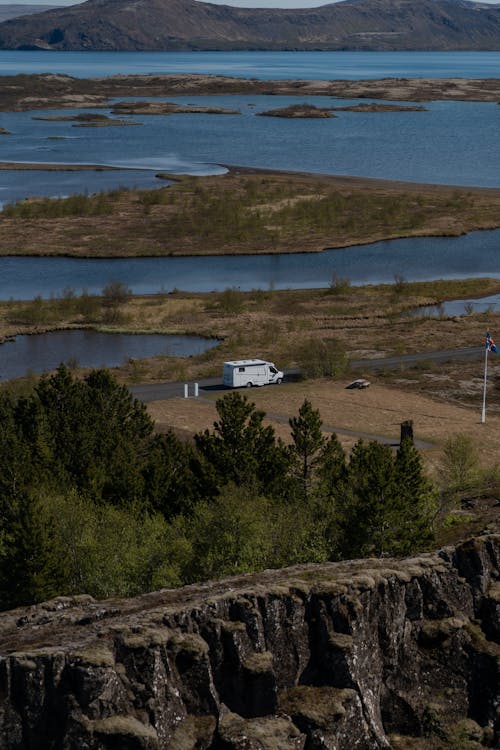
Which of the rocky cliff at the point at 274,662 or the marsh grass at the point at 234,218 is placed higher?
the rocky cliff at the point at 274,662

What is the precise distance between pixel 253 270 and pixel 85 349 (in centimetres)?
3803

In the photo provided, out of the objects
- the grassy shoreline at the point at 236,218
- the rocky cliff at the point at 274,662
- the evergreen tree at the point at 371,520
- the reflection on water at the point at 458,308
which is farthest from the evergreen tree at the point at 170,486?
the grassy shoreline at the point at 236,218

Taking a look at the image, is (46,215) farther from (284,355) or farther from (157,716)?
(157,716)

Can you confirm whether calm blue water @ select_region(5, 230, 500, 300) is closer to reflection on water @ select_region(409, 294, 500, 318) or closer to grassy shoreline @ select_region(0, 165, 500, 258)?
grassy shoreline @ select_region(0, 165, 500, 258)

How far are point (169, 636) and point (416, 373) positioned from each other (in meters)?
69.4

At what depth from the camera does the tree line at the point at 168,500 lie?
40094 mm

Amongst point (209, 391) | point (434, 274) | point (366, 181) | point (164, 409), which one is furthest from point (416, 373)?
point (366, 181)

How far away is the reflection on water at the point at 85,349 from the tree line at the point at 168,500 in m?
37.4

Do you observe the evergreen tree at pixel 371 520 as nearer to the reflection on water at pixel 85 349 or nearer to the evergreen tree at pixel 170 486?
the evergreen tree at pixel 170 486

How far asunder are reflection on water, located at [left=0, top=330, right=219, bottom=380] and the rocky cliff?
218ft

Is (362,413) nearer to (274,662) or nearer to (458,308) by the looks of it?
(458,308)

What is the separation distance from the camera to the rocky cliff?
25.5 m

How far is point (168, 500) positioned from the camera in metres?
50.8

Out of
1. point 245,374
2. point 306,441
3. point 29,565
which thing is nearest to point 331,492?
point 306,441
